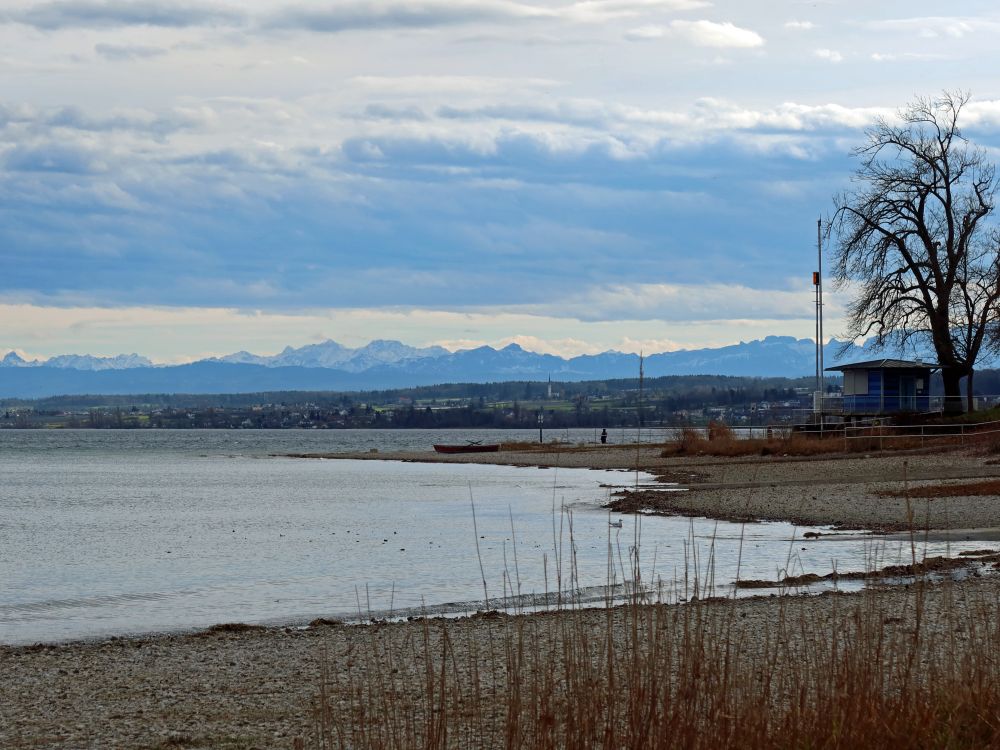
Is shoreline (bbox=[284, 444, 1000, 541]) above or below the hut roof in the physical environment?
below

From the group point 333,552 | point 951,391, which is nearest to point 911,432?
point 951,391

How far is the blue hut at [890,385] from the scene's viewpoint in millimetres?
63969

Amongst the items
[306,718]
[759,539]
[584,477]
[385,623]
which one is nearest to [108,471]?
[584,477]

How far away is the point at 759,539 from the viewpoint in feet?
91.7

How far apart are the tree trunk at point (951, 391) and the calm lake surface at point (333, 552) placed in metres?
16.8

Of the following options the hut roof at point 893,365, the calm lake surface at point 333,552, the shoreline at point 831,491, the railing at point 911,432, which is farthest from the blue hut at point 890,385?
the calm lake surface at point 333,552

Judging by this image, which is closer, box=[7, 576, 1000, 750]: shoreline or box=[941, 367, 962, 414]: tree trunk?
box=[7, 576, 1000, 750]: shoreline

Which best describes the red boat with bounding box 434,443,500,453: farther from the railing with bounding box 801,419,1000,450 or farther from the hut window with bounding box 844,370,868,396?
the railing with bounding box 801,419,1000,450

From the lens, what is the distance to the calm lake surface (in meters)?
20.7

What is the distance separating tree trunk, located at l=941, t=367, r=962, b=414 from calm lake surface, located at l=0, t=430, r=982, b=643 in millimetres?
16849

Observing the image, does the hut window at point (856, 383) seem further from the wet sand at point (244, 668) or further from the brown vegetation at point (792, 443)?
the wet sand at point (244, 668)

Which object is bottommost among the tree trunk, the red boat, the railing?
the red boat

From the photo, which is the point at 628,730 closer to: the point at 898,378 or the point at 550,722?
the point at 550,722

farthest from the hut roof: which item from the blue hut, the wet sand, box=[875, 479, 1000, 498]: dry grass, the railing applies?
the wet sand
